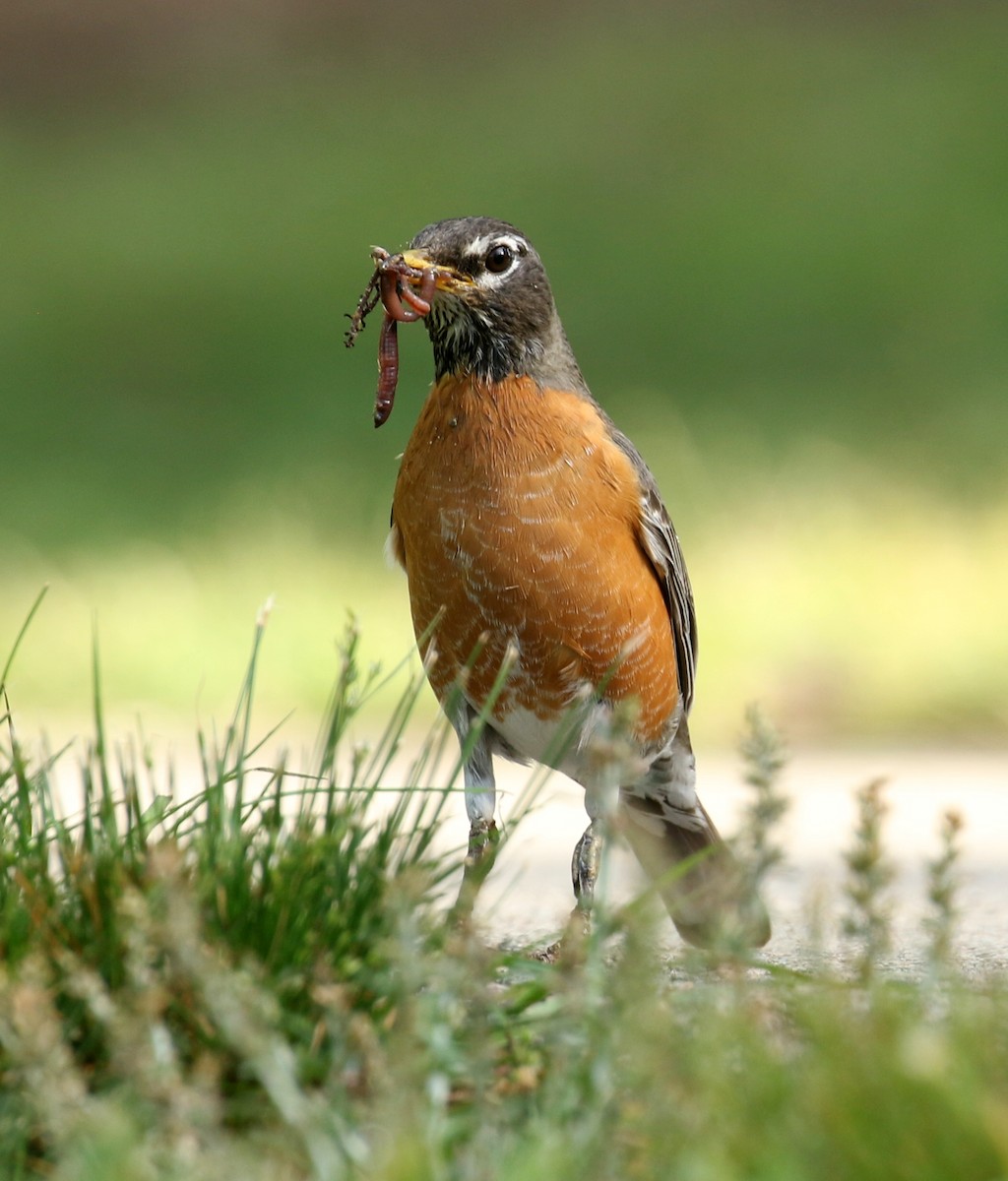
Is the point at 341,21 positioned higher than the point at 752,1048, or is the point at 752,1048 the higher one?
the point at 341,21

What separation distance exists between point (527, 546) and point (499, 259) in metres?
0.67

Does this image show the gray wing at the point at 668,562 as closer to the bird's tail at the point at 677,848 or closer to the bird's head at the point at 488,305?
the bird's head at the point at 488,305

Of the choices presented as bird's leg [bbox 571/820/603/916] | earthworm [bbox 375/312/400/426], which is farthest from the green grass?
earthworm [bbox 375/312/400/426]

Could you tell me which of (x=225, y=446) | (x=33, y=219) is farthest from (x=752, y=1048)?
(x=33, y=219)

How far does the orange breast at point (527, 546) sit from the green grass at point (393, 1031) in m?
1.05

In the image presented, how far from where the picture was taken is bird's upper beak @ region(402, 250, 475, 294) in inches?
154

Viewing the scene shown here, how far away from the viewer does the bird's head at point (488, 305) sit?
402 cm

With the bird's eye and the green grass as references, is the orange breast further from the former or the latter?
the green grass

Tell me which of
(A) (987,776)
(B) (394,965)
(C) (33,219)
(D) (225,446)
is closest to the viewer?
(B) (394,965)

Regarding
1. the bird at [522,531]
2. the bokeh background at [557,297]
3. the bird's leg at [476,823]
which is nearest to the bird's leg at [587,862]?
the bird at [522,531]

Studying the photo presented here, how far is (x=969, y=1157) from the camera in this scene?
1.96m

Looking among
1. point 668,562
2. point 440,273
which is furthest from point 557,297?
point 440,273

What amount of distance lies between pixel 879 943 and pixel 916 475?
7.32 metres

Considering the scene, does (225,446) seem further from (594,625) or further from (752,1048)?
(752,1048)
